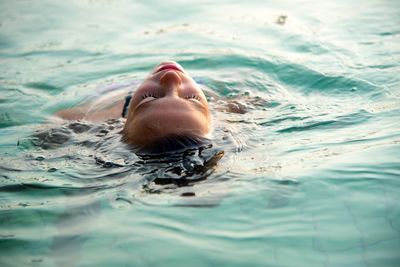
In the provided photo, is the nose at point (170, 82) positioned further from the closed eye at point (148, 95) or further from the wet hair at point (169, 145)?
the wet hair at point (169, 145)

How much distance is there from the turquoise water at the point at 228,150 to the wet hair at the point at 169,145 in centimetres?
11

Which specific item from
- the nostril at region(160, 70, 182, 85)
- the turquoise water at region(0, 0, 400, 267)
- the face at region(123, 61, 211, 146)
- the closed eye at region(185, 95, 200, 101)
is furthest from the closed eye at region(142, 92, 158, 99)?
the turquoise water at region(0, 0, 400, 267)

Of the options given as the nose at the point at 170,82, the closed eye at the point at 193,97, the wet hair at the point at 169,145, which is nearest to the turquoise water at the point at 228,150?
the wet hair at the point at 169,145

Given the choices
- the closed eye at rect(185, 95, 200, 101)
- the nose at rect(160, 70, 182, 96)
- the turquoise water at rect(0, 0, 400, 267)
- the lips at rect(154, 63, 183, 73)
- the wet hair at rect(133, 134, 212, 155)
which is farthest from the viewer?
the lips at rect(154, 63, 183, 73)

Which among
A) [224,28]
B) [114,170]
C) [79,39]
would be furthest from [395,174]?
[79,39]

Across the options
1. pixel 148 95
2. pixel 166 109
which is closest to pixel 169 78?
pixel 148 95

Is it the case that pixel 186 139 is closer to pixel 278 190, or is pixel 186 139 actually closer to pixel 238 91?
pixel 278 190

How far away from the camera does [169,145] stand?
393 cm

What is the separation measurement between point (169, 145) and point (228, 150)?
497 mm

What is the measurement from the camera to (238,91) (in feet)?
19.7

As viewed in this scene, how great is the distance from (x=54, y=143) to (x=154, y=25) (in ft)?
12.4

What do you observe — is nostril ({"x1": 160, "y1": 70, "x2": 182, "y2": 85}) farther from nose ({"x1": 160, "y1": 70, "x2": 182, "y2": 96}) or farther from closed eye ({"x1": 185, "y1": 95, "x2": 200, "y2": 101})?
closed eye ({"x1": 185, "y1": 95, "x2": 200, "y2": 101})

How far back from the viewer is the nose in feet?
13.9

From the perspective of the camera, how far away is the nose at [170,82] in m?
4.22
